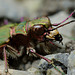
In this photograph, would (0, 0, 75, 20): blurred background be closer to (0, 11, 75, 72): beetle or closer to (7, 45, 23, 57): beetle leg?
(0, 11, 75, 72): beetle

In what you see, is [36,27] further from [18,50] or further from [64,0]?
[64,0]

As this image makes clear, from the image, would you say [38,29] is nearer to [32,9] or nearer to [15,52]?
[15,52]

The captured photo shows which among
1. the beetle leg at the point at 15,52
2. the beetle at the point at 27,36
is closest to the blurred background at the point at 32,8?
the beetle at the point at 27,36

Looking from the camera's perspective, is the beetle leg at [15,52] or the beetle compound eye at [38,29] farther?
the beetle leg at [15,52]

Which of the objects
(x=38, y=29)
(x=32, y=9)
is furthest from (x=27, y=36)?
(x=32, y=9)

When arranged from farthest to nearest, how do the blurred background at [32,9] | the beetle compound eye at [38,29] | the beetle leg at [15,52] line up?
1. the blurred background at [32,9]
2. the beetle leg at [15,52]
3. the beetle compound eye at [38,29]

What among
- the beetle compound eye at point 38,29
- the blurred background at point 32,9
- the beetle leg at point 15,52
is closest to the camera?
the beetle compound eye at point 38,29

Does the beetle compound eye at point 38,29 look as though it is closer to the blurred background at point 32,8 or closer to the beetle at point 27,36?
the beetle at point 27,36

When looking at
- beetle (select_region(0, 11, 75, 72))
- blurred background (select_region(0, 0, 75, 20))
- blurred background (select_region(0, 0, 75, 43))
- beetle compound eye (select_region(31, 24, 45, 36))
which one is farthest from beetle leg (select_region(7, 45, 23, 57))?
blurred background (select_region(0, 0, 75, 20))
